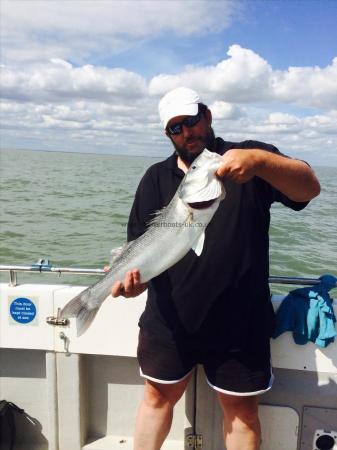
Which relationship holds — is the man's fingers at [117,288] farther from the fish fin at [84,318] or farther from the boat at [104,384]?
the boat at [104,384]

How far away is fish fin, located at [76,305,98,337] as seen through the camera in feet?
A: 9.61

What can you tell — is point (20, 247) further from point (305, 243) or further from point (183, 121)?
point (183, 121)

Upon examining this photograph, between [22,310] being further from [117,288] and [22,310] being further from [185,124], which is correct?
[185,124]

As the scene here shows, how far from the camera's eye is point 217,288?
2.73 meters

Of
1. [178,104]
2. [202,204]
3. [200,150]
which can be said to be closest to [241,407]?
[202,204]

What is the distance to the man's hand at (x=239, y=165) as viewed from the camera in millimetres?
2301

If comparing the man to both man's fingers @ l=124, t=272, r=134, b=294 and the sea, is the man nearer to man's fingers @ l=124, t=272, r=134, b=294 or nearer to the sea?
man's fingers @ l=124, t=272, r=134, b=294

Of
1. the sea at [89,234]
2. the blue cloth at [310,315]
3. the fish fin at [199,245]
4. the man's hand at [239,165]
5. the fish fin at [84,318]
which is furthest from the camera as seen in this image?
the sea at [89,234]

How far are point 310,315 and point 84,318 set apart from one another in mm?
1638

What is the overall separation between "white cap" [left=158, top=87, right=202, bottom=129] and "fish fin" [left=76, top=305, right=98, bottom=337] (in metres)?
1.32

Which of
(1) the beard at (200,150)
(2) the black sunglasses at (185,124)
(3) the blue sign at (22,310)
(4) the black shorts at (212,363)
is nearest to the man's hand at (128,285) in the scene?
(4) the black shorts at (212,363)

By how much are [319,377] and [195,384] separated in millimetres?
1001

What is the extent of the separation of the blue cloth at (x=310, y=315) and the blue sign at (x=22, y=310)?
78.2 inches

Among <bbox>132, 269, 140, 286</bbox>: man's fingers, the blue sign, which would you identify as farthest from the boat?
<bbox>132, 269, 140, 286</bbox>: man's fingers
